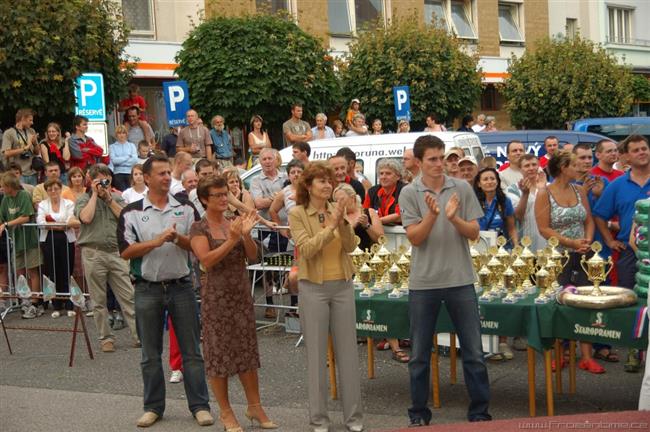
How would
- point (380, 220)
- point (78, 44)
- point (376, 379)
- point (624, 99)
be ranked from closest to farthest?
point (376, 379) < point (380, 220) < point (78, 44) < point (624, 99)

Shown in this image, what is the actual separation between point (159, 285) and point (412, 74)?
2046 cm

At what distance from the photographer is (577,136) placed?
18.0m

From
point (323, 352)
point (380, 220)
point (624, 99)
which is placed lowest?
point (323, 352)

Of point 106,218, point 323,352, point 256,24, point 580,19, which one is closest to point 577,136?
point 256,24

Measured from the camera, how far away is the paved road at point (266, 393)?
26.7ft

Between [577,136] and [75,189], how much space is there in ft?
29.0

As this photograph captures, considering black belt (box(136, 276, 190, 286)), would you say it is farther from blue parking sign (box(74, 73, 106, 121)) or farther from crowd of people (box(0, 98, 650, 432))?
blue parking sign (box(74, 73, 106, 121))

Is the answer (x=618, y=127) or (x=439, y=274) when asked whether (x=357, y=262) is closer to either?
(x=439, y=274)

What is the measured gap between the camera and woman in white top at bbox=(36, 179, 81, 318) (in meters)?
13.5

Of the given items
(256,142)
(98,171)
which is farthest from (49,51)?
(98,171)

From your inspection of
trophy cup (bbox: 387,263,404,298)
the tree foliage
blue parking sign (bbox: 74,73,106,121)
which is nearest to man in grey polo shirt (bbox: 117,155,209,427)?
trophy cup (bbox: 387,263,404,298)

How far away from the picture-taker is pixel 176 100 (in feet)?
58.9

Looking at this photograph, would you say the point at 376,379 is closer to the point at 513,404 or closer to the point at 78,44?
the point at 513,404

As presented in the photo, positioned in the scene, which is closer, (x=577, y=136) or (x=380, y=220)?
(x=380, y=220)
